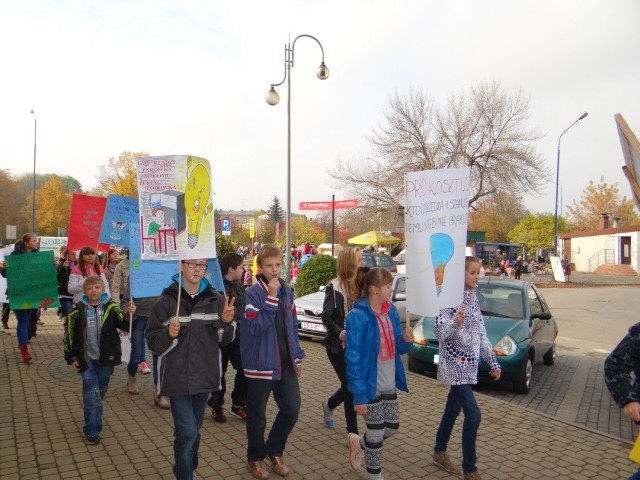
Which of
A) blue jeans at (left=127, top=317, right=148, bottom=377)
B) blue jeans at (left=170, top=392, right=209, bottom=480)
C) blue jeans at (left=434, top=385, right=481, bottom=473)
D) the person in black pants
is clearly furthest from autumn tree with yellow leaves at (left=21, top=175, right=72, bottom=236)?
blue jeans at (left=434, top=385, right=481, bottom=473)

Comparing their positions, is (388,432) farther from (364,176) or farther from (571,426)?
(364,176)

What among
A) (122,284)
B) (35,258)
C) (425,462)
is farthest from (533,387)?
(35,258)

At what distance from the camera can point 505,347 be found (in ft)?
23.4

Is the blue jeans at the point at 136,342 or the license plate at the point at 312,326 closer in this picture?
the blue jeans at the point at 136,342

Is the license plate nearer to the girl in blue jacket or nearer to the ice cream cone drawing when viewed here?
the girl in blue jacket

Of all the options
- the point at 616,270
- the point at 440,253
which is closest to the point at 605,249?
the point at 616,270

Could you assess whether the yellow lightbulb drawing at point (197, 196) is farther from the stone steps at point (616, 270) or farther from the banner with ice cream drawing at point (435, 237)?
the stone steps at point (616, 270)

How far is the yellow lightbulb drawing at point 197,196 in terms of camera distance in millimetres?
3939

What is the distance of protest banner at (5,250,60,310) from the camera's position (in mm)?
7262

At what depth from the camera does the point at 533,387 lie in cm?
781

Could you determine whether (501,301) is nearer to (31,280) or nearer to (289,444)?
(289,444)

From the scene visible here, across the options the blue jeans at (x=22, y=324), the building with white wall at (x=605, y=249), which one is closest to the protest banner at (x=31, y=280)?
the blue jeans at (x=22, y=324)

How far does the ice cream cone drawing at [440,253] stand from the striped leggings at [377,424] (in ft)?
2.96

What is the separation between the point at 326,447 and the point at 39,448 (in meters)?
2.48
